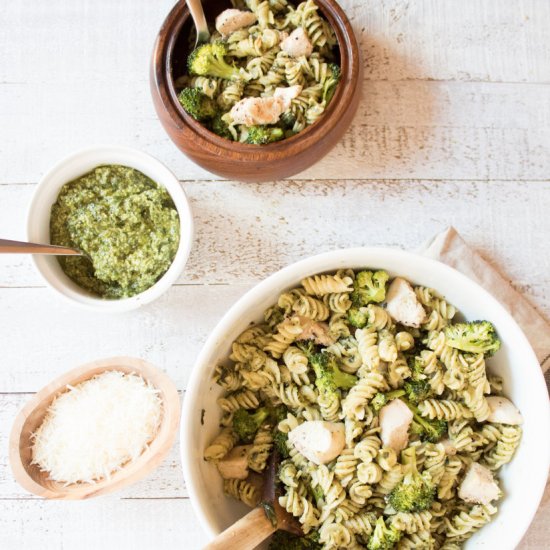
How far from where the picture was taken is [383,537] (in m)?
2.06

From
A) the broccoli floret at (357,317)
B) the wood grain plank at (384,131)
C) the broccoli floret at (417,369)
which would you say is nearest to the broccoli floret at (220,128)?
the wood grain plank at (384,131)

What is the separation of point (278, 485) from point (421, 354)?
0.57 m

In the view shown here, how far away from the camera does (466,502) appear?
2158 mm

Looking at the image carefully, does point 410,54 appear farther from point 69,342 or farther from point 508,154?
point 69,342

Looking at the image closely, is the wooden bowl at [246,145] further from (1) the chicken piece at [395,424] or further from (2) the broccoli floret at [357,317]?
(1) the chicken piece at [395,424]

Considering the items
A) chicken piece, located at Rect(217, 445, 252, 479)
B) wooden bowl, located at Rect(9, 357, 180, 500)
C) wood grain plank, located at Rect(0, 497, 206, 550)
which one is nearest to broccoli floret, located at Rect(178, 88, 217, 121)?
wooden bowl, located at Rect(9, 357, 180, 500)

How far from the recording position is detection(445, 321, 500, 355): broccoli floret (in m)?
2.08

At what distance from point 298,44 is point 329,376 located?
1017 millimetres

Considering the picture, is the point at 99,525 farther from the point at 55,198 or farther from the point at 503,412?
the point at 503,412

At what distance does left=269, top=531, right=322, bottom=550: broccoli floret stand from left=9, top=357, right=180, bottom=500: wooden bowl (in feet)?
1.45

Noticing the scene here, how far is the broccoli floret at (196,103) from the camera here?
2.25 m

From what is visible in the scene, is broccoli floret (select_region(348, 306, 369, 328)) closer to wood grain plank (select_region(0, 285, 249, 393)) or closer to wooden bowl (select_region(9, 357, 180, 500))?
wood grain plank (select_region(0, 285, 249, 393))

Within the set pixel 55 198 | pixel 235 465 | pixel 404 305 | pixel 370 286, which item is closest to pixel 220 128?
pixel 55 198

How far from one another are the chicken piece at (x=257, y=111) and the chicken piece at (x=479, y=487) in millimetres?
1194
